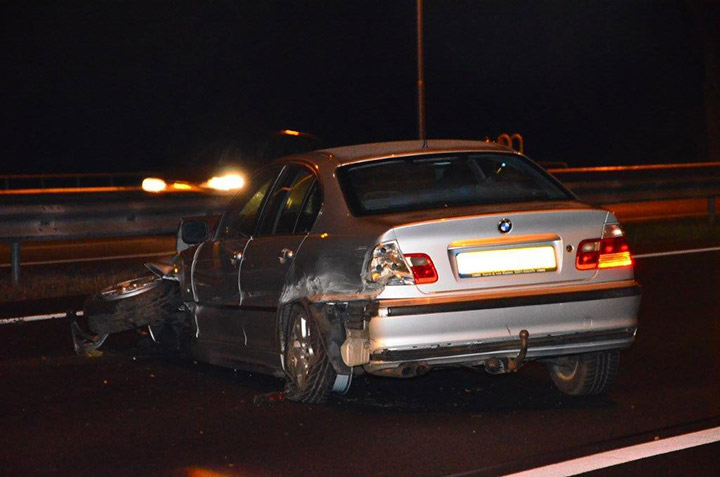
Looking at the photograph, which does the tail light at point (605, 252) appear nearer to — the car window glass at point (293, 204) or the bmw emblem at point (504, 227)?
the bmw emblem at point (504, 227)

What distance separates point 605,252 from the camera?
7.54 metres

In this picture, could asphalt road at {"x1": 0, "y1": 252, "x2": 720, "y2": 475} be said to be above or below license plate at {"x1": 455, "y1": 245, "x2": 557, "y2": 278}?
below

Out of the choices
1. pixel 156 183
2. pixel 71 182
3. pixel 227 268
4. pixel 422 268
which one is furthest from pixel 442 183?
pixel 71 182

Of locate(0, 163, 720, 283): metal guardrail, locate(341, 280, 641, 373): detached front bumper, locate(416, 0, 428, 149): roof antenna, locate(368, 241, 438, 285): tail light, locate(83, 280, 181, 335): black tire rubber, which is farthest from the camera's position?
locate(416, 0, 428, 149): roof antenna

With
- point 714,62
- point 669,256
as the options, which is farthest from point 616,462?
point 714,62

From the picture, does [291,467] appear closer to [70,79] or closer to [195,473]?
[195,473]

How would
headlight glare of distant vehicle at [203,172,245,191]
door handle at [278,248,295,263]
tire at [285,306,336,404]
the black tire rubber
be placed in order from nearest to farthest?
1. tire at [285,306,336,404]
2. door handle at [278,248,295,263]
3. the black tire rubber
4. headlight glare of distant vehicle at [203,172,245,191]

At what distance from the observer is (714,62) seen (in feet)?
111

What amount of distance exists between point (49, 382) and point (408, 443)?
2.92 m

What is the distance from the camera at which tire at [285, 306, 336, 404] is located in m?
7.64

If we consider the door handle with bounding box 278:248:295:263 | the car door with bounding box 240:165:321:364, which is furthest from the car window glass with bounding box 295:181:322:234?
the door handle with bounding box 278:248:295:263

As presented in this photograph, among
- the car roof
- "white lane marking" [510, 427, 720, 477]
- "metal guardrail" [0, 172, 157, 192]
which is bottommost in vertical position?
"white lane marking" [510, 427, 720, 477]

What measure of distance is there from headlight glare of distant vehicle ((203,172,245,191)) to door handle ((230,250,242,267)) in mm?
13390

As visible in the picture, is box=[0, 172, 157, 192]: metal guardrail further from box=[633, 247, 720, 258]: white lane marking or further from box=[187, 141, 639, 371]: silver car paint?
box=[187, 141, 639, 371]: silver car paint
